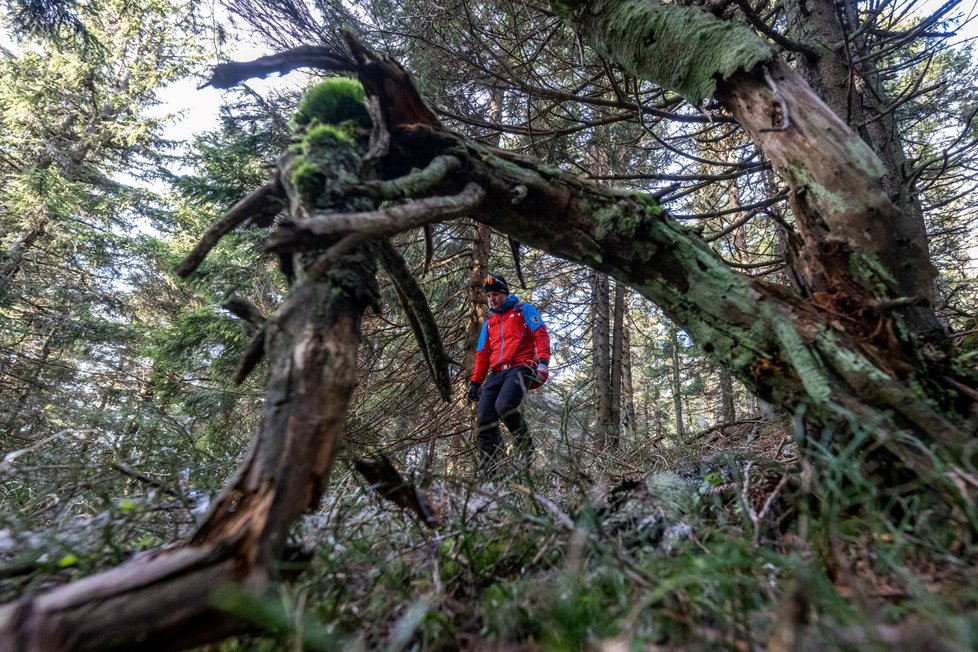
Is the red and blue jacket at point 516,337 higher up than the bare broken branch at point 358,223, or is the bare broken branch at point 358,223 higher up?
the red and blue jacket at point 516,337

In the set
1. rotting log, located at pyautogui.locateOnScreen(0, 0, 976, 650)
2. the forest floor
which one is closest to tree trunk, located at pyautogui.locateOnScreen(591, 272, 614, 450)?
rotting log, located at pyautogui.locateOnScreen(0, 0, 976, 650)

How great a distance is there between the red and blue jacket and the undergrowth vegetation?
338 cm

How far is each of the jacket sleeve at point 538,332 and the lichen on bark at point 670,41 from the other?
9.54 ft

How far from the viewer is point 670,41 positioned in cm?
281

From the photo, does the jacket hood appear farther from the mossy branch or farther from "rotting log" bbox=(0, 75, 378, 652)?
"rotting log" bbox=(0, 75, 378, 652)

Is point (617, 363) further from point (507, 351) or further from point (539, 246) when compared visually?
point (539, 246)

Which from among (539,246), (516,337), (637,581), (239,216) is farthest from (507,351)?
(637,581)

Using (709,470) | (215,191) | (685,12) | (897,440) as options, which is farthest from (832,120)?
(215,191)

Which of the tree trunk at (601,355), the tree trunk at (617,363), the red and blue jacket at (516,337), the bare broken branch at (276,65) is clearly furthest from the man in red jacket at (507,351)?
the bare broken branch at (276,65)

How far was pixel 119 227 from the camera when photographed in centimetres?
1418

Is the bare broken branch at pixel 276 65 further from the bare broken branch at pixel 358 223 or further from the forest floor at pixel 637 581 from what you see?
the forest floor at pixel 637 581

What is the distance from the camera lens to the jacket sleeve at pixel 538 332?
17.4 feet

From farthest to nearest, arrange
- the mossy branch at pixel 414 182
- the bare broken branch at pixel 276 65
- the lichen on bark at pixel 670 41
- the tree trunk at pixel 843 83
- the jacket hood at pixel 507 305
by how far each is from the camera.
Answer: the jacket hood at pixel 507 305, the tree trunk at pixel 843 83, the lichen on bark at pixel 670 41, the bare broken branch at pixel 276 65, the mossy branch at pixel 414 182

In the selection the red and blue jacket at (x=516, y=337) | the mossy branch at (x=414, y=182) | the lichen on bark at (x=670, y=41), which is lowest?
the mossy branch at (x=414, y=182)
